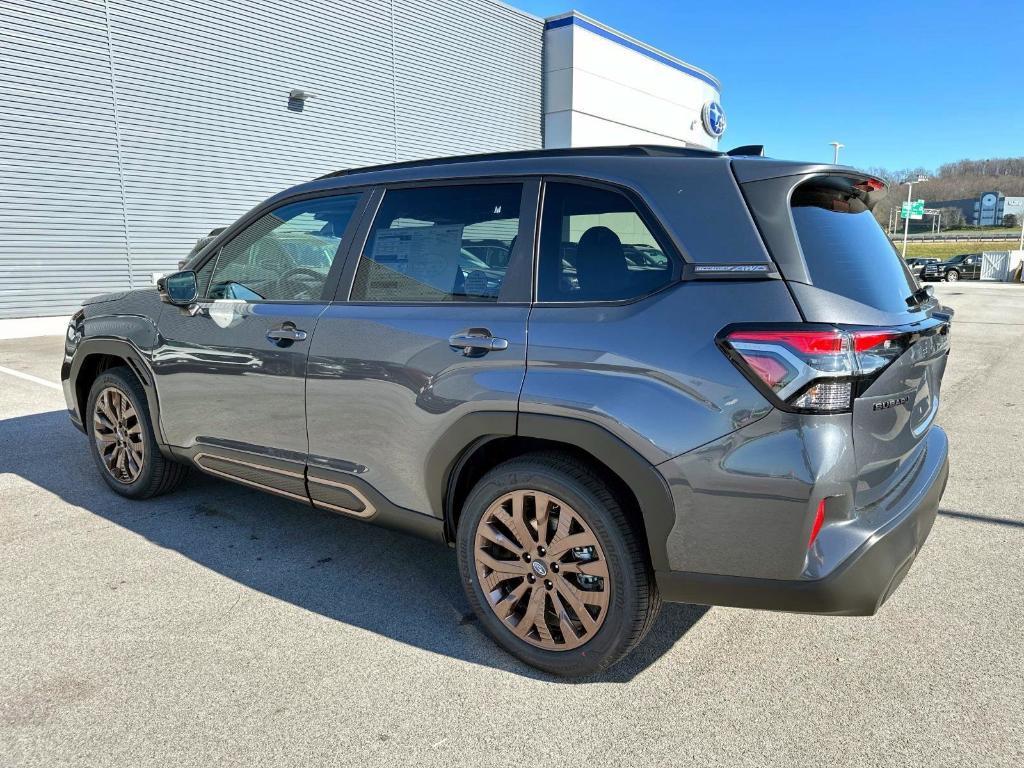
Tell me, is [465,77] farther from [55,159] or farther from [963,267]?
[963,267]

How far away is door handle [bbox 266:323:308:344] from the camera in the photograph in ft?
10.4

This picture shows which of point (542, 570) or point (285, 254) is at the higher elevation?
point (285, 254)

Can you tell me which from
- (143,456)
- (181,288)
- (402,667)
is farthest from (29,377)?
(402,667)

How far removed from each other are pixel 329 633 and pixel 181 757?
752 mm

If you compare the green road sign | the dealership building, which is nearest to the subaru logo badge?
the dealership building

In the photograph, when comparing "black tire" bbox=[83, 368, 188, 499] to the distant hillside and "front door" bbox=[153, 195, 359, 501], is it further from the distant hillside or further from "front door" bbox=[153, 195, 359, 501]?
the distant hillside

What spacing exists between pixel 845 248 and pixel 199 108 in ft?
53.0

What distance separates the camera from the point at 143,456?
414cm

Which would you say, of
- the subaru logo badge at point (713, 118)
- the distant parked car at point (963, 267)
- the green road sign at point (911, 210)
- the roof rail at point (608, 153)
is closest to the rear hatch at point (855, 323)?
the roof rail at point (608, 153)

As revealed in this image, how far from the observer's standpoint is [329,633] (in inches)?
113

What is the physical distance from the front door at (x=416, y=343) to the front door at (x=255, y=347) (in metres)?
0.15

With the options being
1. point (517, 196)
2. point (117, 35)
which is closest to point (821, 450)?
point (517, 196)

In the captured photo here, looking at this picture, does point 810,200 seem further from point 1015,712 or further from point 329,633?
point 329,633

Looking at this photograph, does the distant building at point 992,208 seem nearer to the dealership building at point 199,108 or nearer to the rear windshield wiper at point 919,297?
the dealership building at point 199,108
